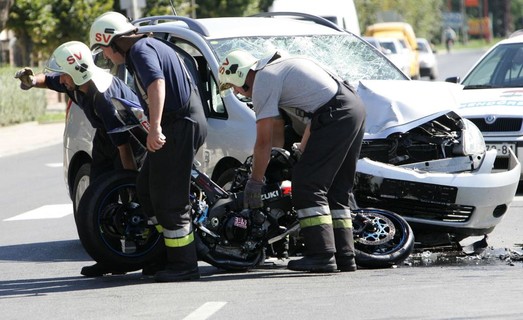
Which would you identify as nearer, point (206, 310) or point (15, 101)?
point (206, 310)

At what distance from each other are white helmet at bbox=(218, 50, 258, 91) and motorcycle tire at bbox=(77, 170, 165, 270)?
994mm

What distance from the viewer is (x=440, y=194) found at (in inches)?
381

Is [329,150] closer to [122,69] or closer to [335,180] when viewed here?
[335,180]

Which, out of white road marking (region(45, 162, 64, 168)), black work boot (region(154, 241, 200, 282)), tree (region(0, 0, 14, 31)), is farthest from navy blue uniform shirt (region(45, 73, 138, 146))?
tree (region(0, 0, 14, 31))

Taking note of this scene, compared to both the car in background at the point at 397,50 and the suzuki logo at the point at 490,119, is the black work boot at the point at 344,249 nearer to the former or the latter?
the suzuki logo at the point at 490,119

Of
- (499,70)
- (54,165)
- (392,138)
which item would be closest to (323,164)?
(392,138)

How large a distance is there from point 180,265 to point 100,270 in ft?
2.41

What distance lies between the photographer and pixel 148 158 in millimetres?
9016

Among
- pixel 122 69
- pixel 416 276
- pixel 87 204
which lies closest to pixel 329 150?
pixel 416 276

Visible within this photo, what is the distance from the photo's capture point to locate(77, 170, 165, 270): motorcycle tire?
30.0ft

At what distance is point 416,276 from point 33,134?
1930cm

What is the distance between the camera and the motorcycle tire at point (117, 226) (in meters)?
9.13

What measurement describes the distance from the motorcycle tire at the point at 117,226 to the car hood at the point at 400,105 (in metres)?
1.83

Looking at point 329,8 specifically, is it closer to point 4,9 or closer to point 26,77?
point 4,9
